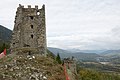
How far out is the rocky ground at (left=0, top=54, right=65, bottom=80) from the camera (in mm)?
27266

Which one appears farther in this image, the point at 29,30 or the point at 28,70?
the point at 29,30

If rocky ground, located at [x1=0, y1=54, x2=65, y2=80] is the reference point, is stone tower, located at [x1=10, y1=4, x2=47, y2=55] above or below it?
above

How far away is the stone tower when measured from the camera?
149ft

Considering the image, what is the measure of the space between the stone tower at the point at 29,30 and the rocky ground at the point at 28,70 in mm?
12047

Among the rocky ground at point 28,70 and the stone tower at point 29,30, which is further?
the stone tower at point 29,30

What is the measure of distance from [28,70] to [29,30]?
721 inches

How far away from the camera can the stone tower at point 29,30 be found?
45438 millimetres

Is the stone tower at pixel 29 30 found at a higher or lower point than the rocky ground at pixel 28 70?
higher

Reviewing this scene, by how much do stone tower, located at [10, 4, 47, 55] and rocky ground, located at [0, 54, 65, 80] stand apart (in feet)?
39.5

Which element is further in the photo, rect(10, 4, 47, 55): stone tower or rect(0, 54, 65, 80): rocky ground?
rect(10, 4, 47, 55): stone tower

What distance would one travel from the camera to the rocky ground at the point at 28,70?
2727cm

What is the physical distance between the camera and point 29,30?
46188mm

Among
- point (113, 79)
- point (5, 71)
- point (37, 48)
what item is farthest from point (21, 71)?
point (113, 79)

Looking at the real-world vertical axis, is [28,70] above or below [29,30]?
below
